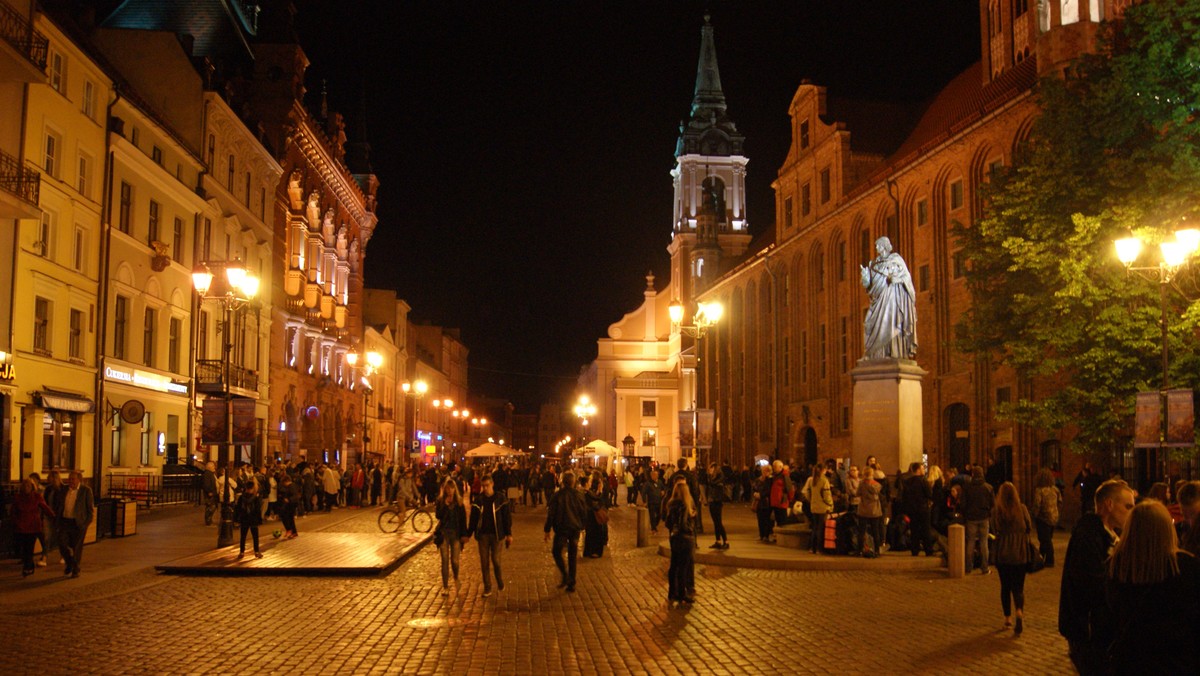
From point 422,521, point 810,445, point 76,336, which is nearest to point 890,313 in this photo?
point 422,521

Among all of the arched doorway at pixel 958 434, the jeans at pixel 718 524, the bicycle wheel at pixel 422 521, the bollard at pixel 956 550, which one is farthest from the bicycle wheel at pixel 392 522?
the arched doorway at pixel 958 434

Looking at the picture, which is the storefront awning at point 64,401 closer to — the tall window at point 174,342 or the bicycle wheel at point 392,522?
the tall window at point 174,342

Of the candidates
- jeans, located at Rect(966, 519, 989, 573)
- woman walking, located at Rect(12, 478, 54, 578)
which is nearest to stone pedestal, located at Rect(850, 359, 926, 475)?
jeans, located at Rect(966, 519, 989, 573)

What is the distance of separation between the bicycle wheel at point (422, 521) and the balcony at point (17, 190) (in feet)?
36.6

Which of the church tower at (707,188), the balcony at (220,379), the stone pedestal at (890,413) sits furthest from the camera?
the church tower at (707,188)

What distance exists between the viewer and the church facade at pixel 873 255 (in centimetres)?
3691

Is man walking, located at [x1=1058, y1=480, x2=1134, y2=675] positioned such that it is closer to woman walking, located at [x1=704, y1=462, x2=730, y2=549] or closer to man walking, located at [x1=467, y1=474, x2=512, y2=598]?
man walking, located at [x1=467, y1=474, x2=512, y2=598]

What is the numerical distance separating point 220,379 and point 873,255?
86.1ft

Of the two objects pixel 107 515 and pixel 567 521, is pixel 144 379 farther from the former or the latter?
pixel 567 521

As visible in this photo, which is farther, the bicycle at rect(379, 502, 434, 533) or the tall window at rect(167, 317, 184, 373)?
the tall window at rect(167, 317, 184, 373)

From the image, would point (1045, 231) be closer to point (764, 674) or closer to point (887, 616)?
point (887, 616)

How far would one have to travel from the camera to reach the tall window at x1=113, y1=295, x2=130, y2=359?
32.8 meters

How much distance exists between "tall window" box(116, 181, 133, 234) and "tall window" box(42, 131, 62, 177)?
13.4 feet

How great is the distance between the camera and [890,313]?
23.9 meters
